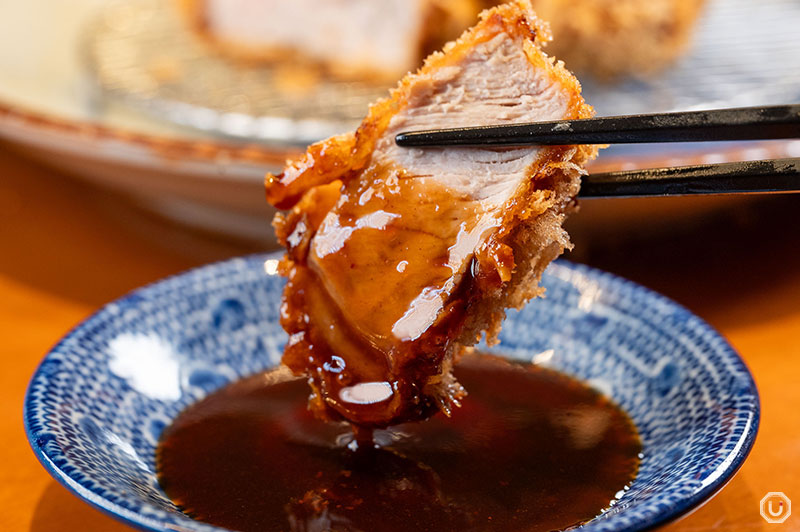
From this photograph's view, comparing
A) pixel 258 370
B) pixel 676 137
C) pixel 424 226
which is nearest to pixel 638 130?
pixel 676 137

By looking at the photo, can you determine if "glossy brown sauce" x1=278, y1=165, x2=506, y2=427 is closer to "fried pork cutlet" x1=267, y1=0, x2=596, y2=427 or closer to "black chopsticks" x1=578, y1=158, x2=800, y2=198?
"fried pork cutlet" x1=267, y1=0, x2=596, y2=427

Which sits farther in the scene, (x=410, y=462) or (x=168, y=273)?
(x=168, y=273)

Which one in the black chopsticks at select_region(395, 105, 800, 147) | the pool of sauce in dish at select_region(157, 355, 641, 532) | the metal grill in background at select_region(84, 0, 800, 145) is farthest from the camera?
the metal grill in background at select_region(84, 0, 800, 145)

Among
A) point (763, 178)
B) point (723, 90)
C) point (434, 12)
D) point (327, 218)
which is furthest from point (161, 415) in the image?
point (723, 90)

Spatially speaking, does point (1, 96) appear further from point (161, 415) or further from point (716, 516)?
point (716, 516)
